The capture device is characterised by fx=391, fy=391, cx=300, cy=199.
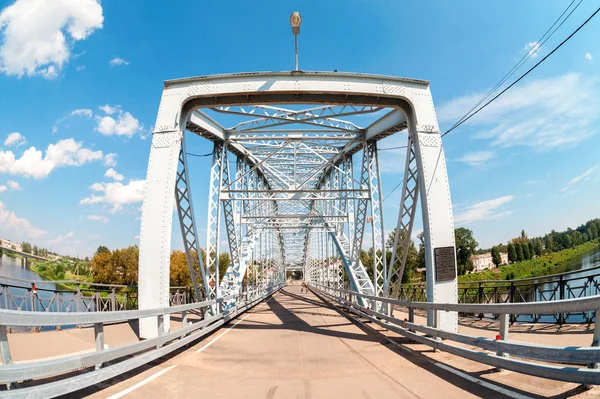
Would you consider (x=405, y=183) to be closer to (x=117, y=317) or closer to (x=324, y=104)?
(x=324, y=104)

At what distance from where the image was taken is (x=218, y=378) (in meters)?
5.95

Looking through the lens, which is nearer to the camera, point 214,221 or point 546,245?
point 214,221

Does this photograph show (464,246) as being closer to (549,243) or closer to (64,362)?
(549,243)

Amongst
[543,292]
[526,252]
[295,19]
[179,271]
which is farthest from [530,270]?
[295,19]

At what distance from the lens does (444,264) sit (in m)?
9.55

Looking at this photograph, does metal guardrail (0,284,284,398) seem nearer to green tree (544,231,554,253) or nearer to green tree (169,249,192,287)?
green tree (169,249,192,287)

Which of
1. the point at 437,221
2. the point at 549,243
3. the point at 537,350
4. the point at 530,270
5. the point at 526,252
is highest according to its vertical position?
the point at 437,221

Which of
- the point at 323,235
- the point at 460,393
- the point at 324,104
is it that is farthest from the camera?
the point at 323,235

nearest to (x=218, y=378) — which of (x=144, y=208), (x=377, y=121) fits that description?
(x=144, y=208)

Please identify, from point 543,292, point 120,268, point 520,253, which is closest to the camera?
point 543,292

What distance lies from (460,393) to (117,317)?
16.1ft

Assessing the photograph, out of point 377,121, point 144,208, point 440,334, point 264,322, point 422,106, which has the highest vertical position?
point 377,121

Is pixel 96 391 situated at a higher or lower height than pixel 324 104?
lower

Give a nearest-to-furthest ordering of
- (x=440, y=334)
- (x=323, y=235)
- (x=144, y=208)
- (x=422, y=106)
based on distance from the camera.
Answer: (x=440, y=334)
(x=144, y=208)
(x=422, y=106)
(x=323, y=235)
